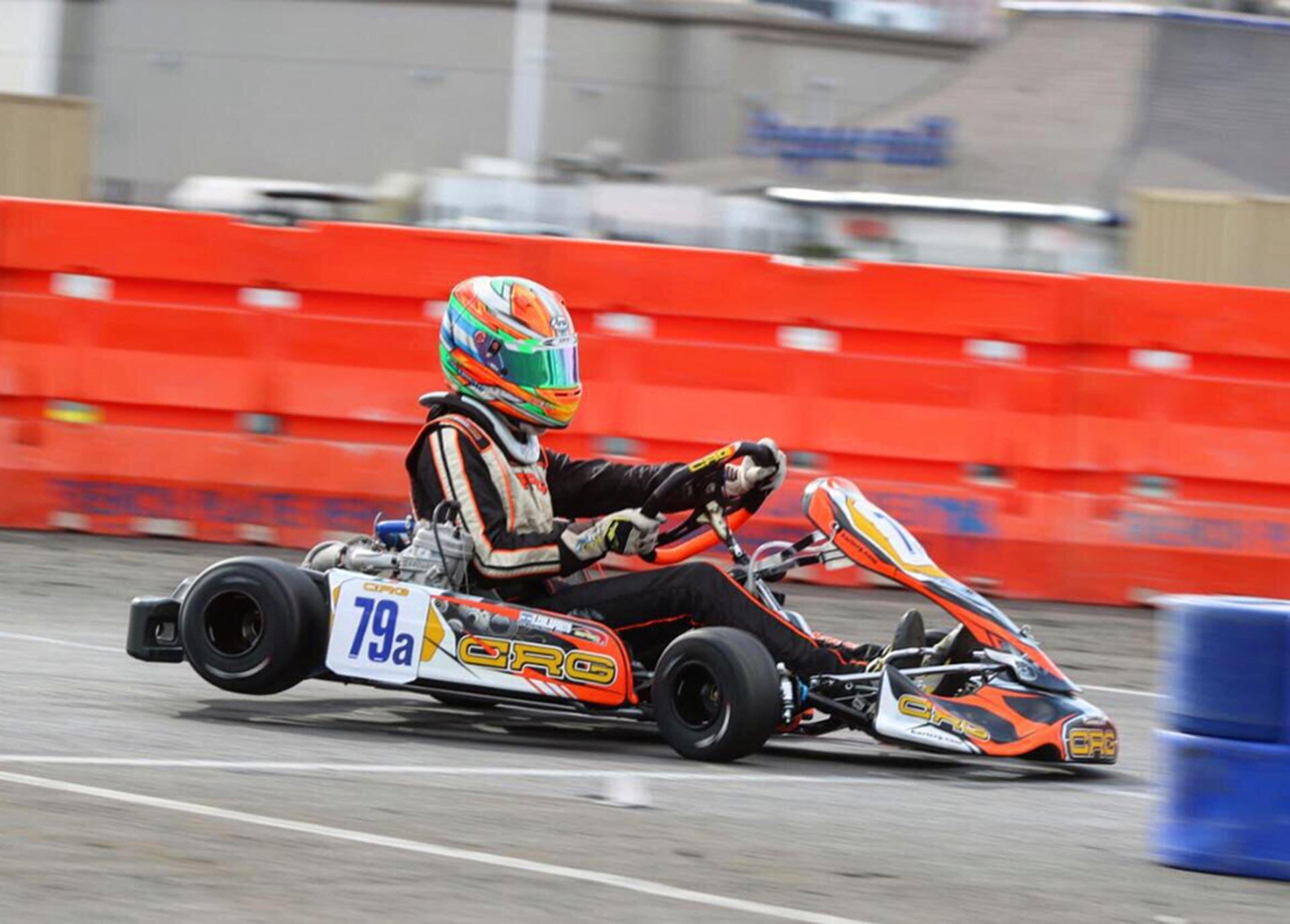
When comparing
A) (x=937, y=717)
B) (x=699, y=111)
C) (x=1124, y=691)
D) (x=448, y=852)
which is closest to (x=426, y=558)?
(x=937, y=717)

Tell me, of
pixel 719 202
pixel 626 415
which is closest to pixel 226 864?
pixel 626 415

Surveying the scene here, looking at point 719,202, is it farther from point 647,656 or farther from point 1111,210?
point 647,656

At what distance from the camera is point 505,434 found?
7105 millimetres

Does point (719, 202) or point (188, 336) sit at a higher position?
point (719, 202)

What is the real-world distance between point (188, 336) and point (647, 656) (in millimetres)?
4801

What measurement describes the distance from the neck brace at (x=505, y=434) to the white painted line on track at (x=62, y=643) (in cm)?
209

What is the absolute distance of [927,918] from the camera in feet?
15.4

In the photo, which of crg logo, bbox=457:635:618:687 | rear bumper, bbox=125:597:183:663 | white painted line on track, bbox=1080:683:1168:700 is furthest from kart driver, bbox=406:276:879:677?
white painted line on track, bbox=1080:683:1168:700

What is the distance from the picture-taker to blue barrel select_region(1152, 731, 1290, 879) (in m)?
5.35

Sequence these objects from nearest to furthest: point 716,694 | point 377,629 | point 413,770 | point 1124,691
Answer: point 413,770 < point 716,694 < point 377,629 < point 1124,691

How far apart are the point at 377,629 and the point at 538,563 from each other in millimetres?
554

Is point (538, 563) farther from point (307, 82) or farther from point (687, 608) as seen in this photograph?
point (307, 82)

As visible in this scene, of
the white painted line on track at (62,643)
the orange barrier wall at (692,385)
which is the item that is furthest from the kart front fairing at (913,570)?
the orange barrier wall at (692,385)

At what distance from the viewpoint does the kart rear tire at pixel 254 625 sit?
6906 mm
